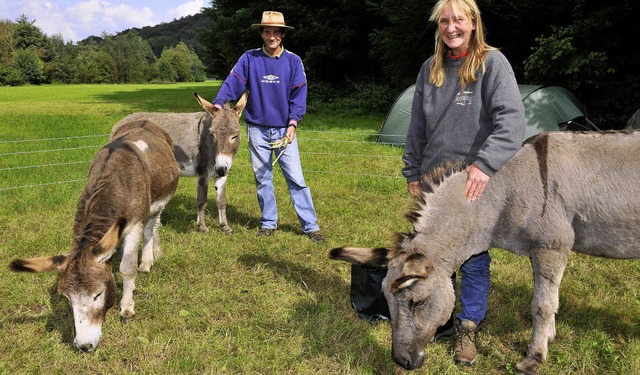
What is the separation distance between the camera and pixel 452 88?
316 cm

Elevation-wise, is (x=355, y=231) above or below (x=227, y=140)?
below

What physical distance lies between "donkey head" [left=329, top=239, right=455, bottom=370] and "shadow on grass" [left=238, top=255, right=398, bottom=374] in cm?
58

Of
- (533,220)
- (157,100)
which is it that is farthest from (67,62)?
(533,220)

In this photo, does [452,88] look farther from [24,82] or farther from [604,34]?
[24,82]

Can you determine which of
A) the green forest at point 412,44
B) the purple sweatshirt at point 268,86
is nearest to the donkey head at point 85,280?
the purple sweatshirt at point 268,86

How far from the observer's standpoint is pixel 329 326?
388cm

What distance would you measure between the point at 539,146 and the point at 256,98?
3.57 m

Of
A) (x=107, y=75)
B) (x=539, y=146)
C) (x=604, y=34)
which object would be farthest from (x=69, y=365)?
(x=107, y=75)

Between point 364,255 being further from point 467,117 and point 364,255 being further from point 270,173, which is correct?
point 270,173

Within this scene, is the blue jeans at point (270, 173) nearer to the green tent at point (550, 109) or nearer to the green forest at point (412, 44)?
the green tent at point (550, 109)

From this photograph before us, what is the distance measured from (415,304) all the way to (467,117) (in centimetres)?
139

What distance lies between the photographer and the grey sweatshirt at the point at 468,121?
2.92 m

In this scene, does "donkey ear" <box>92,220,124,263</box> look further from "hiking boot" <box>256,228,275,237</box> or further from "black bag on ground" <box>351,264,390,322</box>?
"hiking boot" <box>256,228,275,237</box>

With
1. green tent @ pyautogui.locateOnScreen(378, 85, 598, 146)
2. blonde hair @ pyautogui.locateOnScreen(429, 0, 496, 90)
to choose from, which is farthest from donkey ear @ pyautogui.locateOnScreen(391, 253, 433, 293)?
green tent @ pyautogui.locateOnScreen(378, 85, 598, 146)
